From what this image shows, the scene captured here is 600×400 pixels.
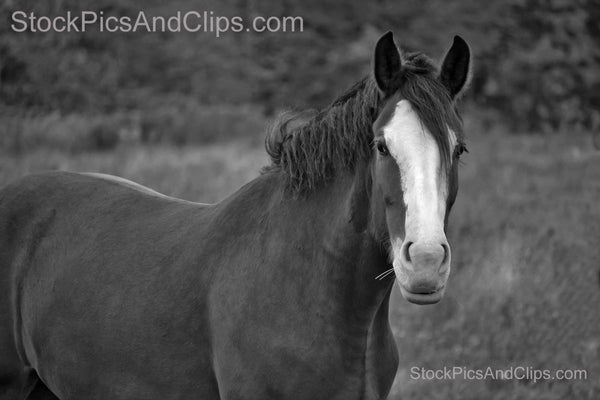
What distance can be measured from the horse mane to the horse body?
109 mm

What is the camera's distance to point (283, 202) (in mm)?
2832

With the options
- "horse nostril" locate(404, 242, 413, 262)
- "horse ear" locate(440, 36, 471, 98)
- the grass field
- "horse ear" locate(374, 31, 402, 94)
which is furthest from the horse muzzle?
the grass field

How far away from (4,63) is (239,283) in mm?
12621

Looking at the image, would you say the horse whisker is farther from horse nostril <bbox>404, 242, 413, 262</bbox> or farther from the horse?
horse nostril <bbox>404, 242, 413, 262</bbox>

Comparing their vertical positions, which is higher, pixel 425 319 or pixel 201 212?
pixel 201 212

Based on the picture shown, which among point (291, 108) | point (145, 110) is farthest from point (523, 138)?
point (291, 108)

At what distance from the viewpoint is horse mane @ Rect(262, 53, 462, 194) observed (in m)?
2.46

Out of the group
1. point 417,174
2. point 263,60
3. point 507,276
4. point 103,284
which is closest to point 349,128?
point 417,174

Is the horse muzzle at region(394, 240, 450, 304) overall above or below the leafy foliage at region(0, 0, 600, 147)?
below

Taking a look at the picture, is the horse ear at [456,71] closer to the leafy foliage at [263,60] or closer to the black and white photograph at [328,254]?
the black and white photograph at [328,254]

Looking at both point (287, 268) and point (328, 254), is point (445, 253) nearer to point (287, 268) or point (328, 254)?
point (328, 254)

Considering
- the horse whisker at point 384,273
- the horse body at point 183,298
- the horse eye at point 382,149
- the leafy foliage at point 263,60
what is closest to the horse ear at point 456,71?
the horse eye at point 382,149

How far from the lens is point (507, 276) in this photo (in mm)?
6453

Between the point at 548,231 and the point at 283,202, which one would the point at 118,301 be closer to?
the point at 283,202
